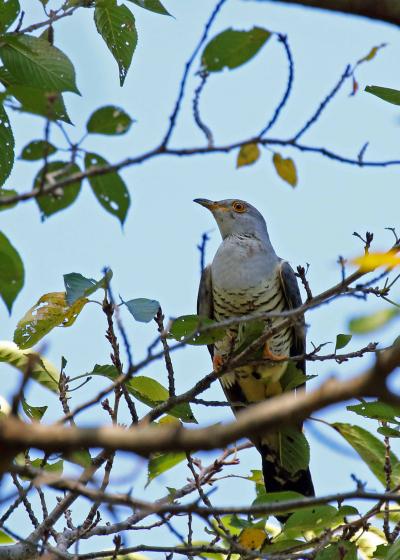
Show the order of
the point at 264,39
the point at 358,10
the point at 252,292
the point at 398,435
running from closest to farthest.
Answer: the point at 358,10 → the point at 264,39 → the point at 398,435 → the point at 252,292

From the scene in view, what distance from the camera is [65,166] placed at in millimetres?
2184

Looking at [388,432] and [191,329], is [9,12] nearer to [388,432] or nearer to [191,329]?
[191,329]

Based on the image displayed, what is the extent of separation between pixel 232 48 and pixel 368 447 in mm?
1672

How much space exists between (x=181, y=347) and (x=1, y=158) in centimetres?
80

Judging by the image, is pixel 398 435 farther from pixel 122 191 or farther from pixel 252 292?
pixel 252 292

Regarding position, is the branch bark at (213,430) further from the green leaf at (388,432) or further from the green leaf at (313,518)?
the green leaf at (388,432)

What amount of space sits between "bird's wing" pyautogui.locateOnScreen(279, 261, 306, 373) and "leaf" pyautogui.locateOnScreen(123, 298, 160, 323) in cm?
248

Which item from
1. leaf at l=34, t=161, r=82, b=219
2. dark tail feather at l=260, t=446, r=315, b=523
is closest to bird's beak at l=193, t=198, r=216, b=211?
dark tail feather at l=260, t=446, r=315, b=523

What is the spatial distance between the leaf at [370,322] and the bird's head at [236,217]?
14.4 feet

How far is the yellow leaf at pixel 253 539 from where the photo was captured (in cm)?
330

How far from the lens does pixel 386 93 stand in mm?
2545

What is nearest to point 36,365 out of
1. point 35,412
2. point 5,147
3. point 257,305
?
point 35,412

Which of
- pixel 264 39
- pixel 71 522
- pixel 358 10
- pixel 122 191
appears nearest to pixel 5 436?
pixel 358 10

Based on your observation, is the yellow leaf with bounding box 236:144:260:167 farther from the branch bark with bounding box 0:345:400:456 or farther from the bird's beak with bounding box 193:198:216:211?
the bird's beak with bounding box 193:198:216:211
